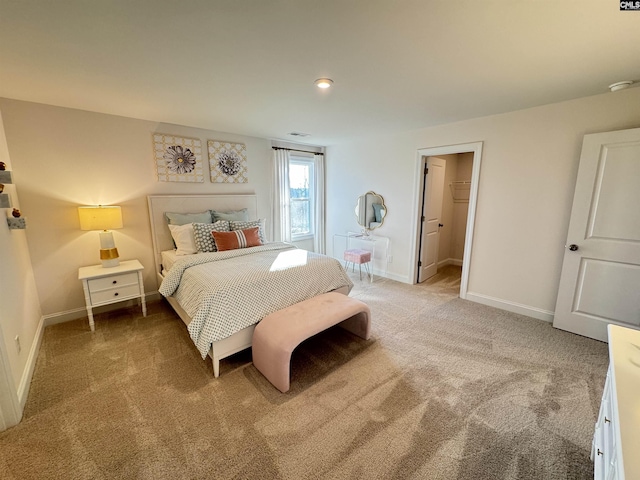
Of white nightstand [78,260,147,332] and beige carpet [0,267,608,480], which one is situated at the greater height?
white nightstand [78,260,147,332]

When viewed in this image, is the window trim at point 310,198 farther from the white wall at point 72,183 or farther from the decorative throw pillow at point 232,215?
the white wall at point 72,183

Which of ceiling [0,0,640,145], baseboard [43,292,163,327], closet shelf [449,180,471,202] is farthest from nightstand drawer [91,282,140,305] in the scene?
closet shelf [449,180,471,202]

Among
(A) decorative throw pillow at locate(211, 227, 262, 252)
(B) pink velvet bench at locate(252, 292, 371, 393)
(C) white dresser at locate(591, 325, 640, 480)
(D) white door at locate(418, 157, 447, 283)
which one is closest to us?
(C) white dresser at locate(591, 325, 640, 480)

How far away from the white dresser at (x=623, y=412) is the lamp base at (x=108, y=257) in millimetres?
3788

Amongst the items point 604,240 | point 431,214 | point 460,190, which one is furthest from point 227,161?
point 604,240

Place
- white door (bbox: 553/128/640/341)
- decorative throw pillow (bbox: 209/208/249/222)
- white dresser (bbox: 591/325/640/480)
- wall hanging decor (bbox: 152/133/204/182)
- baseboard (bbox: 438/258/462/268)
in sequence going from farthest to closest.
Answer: baseboard (bbox: 438/258/462/268)
decorative throw pillow (bbox: 209/208/249/222)
wall hanging decor (bbox: 152/133/204/182)
white door (bbox: 553/128/640/341)
white dresser (bbox: 591/325/640/480)

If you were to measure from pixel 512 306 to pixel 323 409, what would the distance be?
106 inches

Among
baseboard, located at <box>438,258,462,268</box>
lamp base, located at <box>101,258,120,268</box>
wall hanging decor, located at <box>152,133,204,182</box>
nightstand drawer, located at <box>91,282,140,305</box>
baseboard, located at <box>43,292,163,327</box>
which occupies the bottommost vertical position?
baseboard, located at <box>43,292,163,327</box>

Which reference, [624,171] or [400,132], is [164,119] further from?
[624,171]

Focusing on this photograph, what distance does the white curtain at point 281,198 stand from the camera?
4.43 meters

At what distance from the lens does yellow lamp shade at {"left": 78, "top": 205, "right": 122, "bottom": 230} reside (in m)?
2.69

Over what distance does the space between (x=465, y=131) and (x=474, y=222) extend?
44.7 inches

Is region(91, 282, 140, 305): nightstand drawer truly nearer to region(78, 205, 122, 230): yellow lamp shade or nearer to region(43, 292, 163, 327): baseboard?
region(43, 292, 163, 327): baseboard

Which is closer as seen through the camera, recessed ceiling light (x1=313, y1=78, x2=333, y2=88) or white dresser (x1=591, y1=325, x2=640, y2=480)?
white dresser (x1=591, y1=325, x2=640, y2=480)
